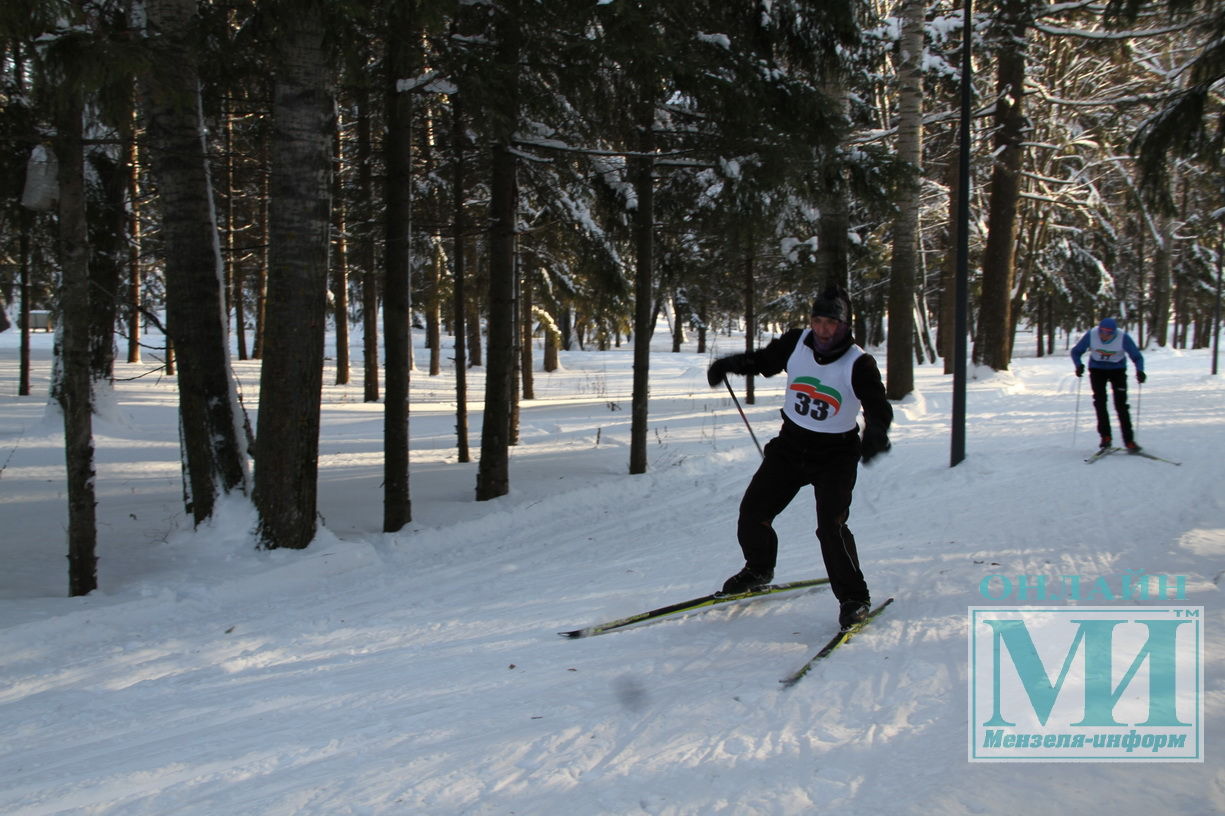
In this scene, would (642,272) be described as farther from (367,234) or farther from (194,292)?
(194,292)

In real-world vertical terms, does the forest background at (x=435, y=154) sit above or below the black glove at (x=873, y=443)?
above

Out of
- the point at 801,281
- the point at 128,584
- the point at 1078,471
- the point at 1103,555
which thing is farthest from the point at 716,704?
the point at 801,281

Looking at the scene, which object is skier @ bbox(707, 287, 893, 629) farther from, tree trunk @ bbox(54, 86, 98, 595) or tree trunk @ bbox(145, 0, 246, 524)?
tree trunk @ bbox(145, 0, 246, 524)

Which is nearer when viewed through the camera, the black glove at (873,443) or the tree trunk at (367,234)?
the black glove at (873,443)

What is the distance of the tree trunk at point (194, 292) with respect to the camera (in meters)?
7.31

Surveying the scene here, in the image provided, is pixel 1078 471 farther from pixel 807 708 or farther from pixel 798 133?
pixel 807 708

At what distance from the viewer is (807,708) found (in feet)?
12.5

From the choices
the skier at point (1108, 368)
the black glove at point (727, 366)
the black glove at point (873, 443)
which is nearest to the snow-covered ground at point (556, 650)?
the skier at point (1108, 368)

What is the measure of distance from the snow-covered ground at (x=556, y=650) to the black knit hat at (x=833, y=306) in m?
1.89

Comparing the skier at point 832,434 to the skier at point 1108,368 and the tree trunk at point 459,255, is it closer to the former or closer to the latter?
the tree trunk at point 459,255

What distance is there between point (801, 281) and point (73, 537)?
1564 cm

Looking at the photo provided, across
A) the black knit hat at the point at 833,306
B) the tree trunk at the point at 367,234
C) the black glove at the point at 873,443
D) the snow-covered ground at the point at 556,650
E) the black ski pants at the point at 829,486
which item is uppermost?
the tree trunk at the point at 367,234

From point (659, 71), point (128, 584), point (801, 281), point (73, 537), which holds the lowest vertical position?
point (128, 584)

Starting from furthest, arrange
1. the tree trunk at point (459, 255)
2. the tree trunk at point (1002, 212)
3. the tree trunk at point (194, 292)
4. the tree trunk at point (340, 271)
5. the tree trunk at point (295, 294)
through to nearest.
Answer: the tree trunk at point (1002, 212) → the tree trunk at point (340, 271) → the tree trunk at point (459, 255) → the tree trunk at point (194, 292) → the tree trunk at point (295, 294)
